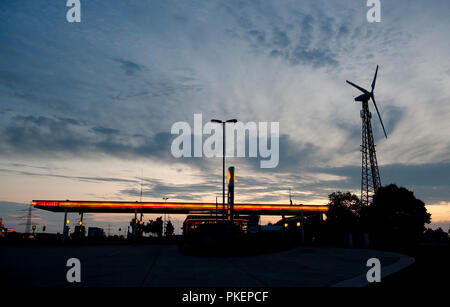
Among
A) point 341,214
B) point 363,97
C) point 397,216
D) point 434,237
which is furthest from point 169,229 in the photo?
point 397,216

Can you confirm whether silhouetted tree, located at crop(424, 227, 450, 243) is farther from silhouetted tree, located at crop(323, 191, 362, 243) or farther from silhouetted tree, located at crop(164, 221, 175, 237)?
silhouetted tree, located at crop(164, 221, 175, 237)

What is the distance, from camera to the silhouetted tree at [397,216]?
194 ft

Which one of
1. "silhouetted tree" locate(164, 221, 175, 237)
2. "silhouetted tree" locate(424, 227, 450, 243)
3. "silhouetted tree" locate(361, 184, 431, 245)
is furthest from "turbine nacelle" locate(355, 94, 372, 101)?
"silhouetted tree" locate(164, 221, 175, 237)

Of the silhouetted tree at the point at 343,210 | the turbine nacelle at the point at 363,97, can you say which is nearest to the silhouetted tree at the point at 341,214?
the silhouetted tree at the point at 343,210

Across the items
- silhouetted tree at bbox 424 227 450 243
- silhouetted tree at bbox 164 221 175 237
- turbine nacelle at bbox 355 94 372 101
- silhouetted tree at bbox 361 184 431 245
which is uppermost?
turbine nacelle at bbox 355 94 372 101

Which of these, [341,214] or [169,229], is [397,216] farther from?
[169,229]

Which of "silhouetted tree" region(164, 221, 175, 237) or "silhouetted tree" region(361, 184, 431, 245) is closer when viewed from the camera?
"silhouetted tree" region(361, 184, 431, 245)

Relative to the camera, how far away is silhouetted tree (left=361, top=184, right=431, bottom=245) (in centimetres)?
5909

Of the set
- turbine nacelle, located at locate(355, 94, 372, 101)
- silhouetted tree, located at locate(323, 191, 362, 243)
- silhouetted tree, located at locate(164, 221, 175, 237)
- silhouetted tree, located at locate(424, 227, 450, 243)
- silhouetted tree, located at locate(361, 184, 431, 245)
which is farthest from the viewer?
silhouetted tree, located at locate(164, 221, 175, 237)

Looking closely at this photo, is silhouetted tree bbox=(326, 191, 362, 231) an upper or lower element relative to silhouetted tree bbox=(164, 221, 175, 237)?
upper

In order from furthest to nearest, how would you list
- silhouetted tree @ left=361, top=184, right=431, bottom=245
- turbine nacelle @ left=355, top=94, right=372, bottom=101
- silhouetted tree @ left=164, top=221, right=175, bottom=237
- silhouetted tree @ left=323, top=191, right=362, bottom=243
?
silhouetted tree @ left=164, top=221, right=175, bottom=237 < turbine nacelle @ left=355, top=94, right=372, bottom=101 < silhouetted tree @ left=323, top=191, right=362, bottom=243 < silhouetted tree @ left=361, top=184, right=431, bottom=245
